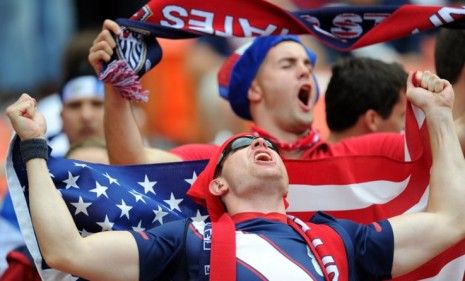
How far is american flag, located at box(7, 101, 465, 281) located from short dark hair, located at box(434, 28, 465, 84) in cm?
57

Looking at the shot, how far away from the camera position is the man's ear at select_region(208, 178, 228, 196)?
7887 mm

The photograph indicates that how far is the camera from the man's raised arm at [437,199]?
7.74 meters

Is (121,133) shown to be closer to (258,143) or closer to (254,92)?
(258,143)

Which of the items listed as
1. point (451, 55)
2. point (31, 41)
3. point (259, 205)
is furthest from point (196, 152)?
point (31, 41)

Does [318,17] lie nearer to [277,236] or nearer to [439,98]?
[439,98]

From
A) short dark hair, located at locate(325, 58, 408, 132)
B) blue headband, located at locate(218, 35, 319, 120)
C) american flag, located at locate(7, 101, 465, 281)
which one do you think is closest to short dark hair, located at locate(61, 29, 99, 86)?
blue headband, located at locate(218, 35, 319, 120)

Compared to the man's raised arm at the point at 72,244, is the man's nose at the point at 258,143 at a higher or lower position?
higher

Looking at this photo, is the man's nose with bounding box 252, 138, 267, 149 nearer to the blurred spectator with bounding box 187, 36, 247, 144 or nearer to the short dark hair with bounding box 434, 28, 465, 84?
the short dark hair with bounding box 434, 28, 465, 84

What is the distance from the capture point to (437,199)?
7.84 m

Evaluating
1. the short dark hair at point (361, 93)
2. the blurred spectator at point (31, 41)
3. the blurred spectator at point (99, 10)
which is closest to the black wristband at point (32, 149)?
the short dark hair at point (361, 93)

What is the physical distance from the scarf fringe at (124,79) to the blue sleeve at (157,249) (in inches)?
39.7

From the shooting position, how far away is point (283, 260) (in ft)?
24.6

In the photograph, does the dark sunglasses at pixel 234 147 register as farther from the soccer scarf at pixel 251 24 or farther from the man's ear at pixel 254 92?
the man's ear at pixel 254 92

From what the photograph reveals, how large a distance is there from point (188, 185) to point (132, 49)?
27.4 inches
